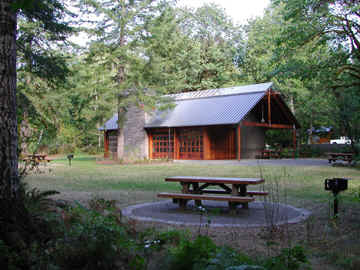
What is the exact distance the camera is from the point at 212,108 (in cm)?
2611

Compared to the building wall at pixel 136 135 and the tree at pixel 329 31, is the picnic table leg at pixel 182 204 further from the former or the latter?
the building wall at pixel 136 135

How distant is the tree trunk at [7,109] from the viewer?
4.00 metres

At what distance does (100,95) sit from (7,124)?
1882 centimetres

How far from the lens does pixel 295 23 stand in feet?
59.1

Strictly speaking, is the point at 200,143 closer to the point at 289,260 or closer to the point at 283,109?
the point at 283,109

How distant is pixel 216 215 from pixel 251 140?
71.5 feet

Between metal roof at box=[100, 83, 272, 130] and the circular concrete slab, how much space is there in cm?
1518

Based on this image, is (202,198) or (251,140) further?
(251,140)

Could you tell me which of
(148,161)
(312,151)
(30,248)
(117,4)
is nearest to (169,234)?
(30,248)

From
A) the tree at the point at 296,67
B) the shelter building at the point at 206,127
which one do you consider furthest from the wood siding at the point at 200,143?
the tree at the point at 296,67

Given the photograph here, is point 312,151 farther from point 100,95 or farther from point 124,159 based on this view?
point 100,95

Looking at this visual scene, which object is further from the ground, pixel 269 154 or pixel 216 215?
pixel 269 154

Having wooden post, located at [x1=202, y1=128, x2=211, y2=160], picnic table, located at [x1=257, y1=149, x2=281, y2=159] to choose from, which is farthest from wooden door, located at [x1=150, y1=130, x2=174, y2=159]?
picnic table, located at [x1=257, y1=149, x2=281, y2=159]

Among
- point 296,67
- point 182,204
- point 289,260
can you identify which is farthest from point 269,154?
point 289,260
